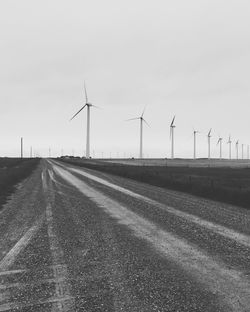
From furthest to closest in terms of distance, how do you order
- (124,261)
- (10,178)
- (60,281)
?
(10,178) < (124,261) < (60,281)

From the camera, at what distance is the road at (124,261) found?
5.87 metres

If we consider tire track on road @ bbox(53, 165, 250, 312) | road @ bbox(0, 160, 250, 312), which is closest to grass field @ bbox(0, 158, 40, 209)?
road @ bbox(0, 160, 250, 312)

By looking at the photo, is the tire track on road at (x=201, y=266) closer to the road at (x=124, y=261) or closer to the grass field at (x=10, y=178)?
the road at (x=124, y=261)

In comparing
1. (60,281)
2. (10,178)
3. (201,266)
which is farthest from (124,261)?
(10,178)

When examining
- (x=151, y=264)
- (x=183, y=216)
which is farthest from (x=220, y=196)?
(x=151, y=264)

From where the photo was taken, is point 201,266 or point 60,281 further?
point 201,266

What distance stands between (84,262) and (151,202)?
36.2 feet

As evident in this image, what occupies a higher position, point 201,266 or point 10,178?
point 10,178

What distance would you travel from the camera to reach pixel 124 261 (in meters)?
8.17

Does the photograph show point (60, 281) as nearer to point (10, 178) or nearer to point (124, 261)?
point (124, 261)

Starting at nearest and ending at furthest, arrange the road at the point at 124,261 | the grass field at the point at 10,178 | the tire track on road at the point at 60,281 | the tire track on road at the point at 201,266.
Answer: the tire track on road at the point at 60,281, the road at the point at 124,261, the tire track on road at the point at 201,266, the grass field at the point at 10,178

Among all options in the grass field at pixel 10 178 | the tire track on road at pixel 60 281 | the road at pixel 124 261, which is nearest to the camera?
the tire track on road at pixel 60 281

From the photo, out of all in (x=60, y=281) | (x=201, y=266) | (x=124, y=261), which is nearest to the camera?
(x=60, y=281)

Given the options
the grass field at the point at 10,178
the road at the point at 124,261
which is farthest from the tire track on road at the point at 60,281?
the grass field at the point at 10,178
